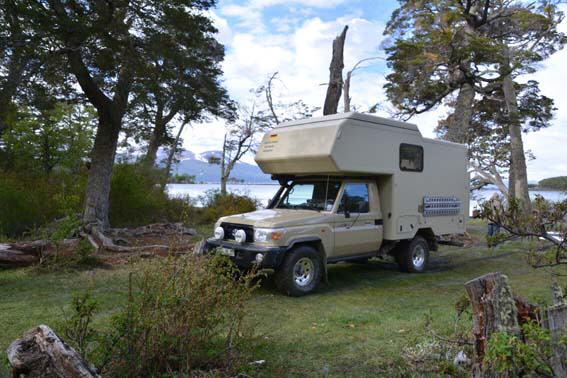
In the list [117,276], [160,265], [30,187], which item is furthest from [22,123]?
[160,265]

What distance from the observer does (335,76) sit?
13508mm

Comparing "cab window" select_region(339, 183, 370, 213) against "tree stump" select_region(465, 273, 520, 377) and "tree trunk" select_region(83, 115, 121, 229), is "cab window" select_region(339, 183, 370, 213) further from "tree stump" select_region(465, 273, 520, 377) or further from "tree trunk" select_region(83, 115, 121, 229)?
"tree trunk" select_region(83, 115, 121, 229)

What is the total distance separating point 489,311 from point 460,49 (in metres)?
12.2

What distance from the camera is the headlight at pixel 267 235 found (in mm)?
6754

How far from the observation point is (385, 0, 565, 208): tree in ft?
45.5

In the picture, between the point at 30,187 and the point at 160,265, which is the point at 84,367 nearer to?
the point at 160,265

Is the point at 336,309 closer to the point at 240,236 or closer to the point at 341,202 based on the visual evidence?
the point at 240,236

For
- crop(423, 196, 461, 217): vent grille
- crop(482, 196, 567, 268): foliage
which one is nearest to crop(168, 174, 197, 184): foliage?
crop(423, 196, 461, 217): vent grille

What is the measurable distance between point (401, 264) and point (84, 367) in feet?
24.3

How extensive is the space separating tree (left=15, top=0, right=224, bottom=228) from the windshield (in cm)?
515

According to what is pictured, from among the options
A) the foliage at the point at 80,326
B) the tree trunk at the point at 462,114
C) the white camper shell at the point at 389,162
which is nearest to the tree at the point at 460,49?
the tree trunk at the point at 462,114

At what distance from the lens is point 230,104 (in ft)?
69.9

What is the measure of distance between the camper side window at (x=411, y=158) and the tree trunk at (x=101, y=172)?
8253 millimetres

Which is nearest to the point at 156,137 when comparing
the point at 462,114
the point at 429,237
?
the point at 462,114
